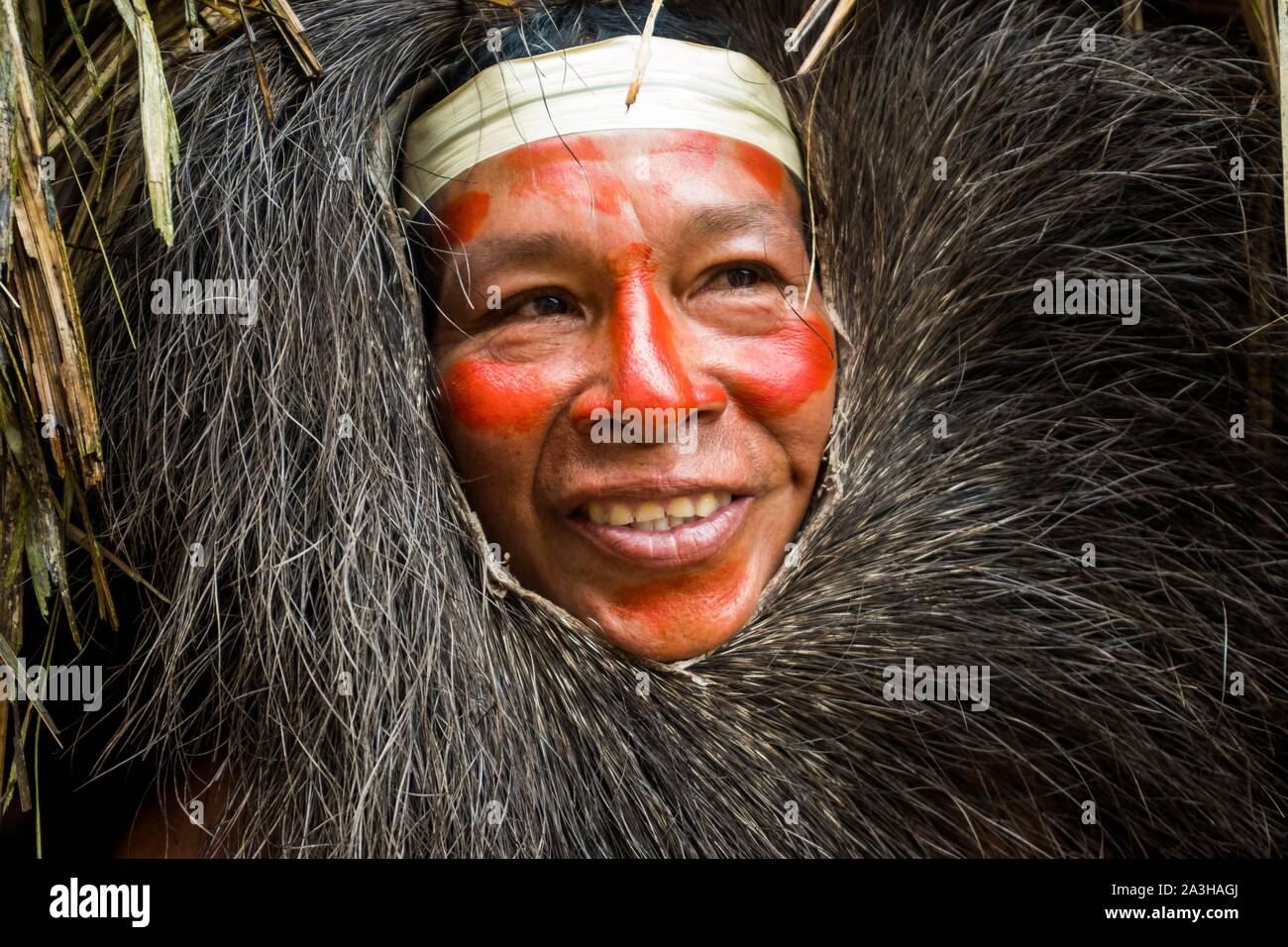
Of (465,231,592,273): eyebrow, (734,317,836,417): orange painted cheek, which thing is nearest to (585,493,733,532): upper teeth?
(734,317,836,417): orange painted cheek

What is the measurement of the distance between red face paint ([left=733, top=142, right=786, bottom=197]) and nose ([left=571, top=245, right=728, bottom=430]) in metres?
0.14

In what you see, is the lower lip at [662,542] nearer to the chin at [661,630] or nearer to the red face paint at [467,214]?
the chin at [661,630]

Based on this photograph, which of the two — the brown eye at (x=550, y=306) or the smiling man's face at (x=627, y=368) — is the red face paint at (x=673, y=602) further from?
the brown eye at (x=550, y=306)

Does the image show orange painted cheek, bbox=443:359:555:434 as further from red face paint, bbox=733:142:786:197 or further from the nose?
red face paint, bbox=733:142:786:197

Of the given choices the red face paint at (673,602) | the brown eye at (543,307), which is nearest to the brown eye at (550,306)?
the brown eye at (543,307)

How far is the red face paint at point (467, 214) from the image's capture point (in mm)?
1161

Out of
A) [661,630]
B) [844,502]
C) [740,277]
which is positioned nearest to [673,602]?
[661,630]

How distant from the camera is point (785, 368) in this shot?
46.7 inches

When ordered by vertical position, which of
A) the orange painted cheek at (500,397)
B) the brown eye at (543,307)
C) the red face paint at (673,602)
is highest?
the brown eye at (543,307)

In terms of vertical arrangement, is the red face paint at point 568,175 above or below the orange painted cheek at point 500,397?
above

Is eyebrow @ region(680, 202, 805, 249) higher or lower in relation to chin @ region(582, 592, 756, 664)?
higher

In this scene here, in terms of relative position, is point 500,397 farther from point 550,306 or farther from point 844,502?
point 844,502

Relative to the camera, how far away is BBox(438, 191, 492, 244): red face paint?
116cm

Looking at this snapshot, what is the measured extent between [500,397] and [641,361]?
14 cm
